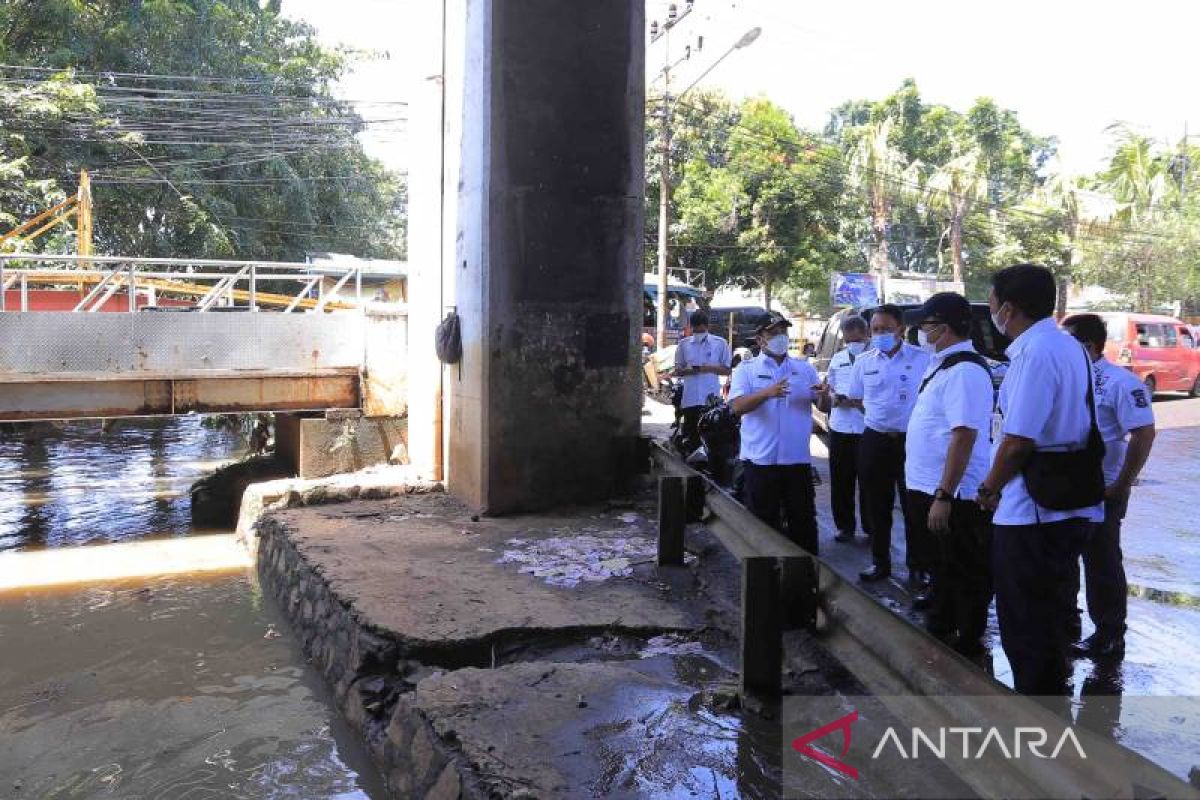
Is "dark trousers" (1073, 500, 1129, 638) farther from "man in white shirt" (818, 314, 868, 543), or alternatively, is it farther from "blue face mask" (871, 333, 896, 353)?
"man in white shirt" (818, 314, 868, 543)

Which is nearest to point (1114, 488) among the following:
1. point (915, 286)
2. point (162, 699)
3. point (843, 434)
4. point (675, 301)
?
point (843, 434)

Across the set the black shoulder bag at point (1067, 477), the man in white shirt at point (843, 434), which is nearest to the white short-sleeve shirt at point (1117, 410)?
the black shoulder bag at point (1067, 477)

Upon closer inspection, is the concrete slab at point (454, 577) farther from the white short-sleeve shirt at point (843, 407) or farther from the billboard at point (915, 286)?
the billboard at point (915, 286)

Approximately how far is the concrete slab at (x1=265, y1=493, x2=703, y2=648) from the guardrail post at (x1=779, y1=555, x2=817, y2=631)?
52.0 inches

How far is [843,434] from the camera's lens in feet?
23.3

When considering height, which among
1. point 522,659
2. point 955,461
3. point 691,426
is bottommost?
point 522,659

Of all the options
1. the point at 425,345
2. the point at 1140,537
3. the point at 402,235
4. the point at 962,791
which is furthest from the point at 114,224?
the point at 962,791

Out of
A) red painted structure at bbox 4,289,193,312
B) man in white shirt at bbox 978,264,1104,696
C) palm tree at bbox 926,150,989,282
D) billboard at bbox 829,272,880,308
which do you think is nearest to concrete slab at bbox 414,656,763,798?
man in white shirt at bbox 978,264,1104,696

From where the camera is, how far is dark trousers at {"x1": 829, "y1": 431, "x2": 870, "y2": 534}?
7191mm

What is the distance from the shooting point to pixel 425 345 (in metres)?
9.80

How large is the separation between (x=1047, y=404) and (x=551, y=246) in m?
5.44

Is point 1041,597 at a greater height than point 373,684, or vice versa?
point 1041,597

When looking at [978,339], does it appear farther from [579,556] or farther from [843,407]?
[579,556]

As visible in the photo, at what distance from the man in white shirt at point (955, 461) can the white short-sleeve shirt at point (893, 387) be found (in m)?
1.08
